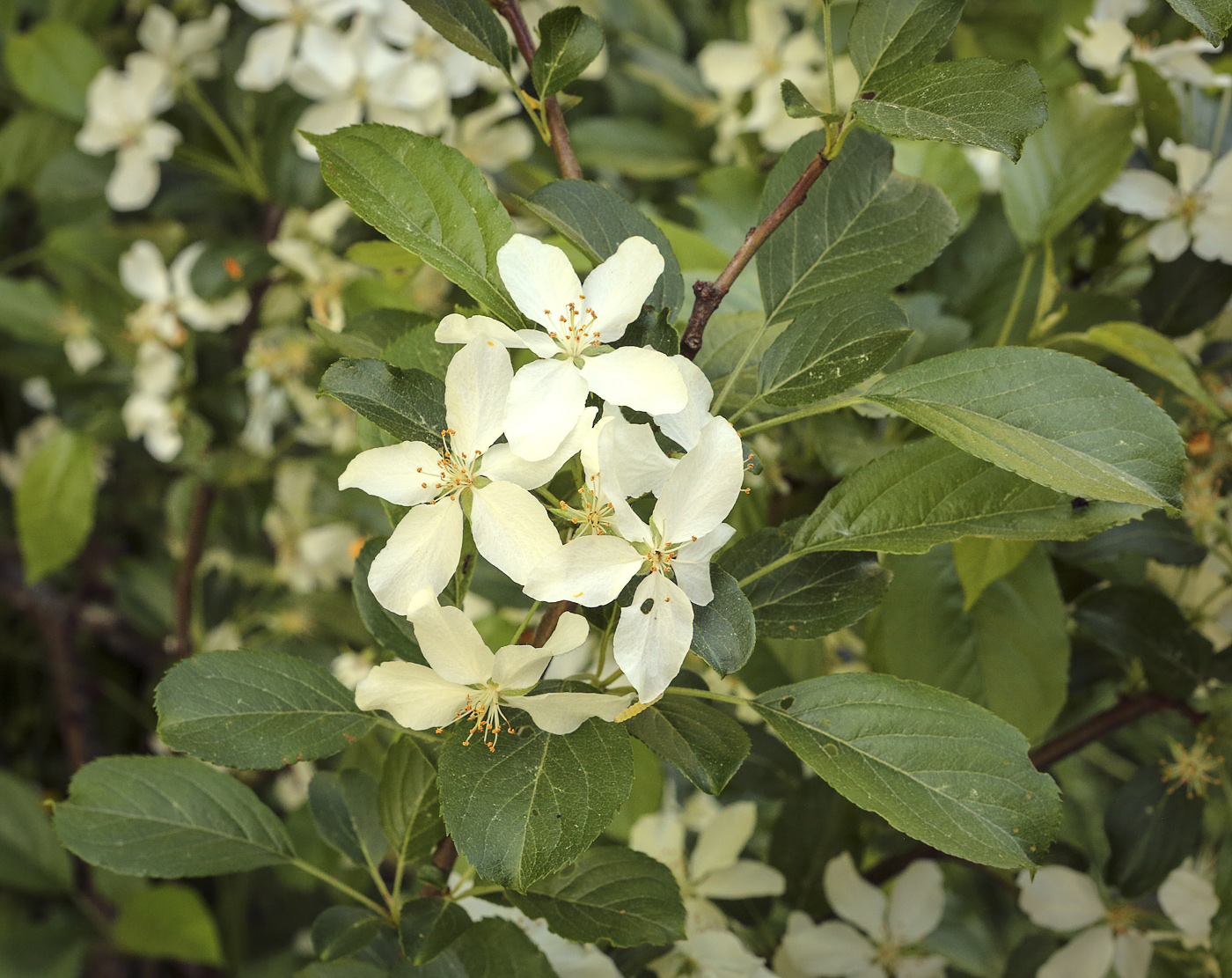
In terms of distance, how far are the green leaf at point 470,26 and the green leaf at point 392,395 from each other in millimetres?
179

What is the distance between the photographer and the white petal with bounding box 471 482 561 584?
1.35 ft

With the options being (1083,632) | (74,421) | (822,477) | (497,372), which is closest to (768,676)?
(822,477)

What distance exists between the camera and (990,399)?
0.42 m

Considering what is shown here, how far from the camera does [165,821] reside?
55 cm

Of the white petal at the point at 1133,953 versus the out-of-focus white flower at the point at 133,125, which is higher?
the out-of-focus white flower at the point at 133,125

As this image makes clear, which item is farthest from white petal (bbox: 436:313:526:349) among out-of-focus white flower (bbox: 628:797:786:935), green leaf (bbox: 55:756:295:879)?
out-of-focus white flower (bbox: 628:797:786:935)

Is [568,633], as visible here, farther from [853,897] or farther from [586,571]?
[853,897]

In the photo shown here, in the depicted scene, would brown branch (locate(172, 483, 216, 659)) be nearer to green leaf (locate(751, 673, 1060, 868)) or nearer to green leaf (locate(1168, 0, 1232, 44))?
green leaf (locate(751, 673, 1060, 868))

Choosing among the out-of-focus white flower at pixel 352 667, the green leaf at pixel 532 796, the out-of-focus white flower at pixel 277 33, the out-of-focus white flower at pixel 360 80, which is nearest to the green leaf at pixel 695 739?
the green leaf at pixel 532 796

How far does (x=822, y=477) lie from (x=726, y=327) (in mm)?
249

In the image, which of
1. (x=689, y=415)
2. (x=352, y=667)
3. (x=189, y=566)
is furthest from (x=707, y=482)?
(x=189, y=566)

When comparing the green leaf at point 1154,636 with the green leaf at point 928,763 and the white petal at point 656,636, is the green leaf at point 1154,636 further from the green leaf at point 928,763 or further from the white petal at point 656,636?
the white petal at point 656,636

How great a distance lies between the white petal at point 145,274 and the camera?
1045 millimetres

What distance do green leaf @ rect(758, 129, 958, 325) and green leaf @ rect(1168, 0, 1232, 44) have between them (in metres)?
0.14
